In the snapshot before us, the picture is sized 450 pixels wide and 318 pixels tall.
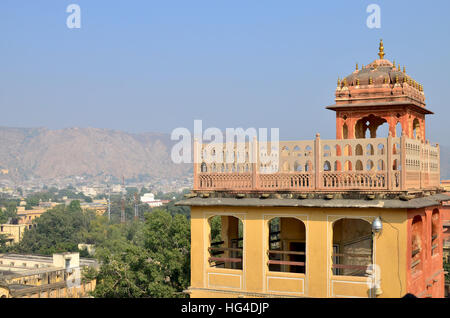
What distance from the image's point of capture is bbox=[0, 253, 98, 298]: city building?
151ft

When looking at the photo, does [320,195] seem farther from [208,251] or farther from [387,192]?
[208,251]

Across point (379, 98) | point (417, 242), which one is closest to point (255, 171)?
point (379, 98)

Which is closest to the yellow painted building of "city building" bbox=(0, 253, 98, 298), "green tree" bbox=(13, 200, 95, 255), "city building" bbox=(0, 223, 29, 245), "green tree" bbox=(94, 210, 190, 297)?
"green tree" bbox=(94, 210, 190, 297)

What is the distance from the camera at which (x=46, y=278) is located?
2083 inches

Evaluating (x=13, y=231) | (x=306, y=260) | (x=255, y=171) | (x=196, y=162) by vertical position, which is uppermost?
(x=196, y=162)

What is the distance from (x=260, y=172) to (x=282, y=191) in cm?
80

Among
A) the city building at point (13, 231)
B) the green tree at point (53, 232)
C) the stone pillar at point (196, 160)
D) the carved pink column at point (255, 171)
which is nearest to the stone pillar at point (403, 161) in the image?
the carved pink column at point (255, 171)

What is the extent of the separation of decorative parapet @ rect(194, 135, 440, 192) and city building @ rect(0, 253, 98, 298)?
90.7 ft

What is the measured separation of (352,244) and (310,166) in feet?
10.0

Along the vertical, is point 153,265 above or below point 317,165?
below

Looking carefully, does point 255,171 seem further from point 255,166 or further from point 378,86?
point 378,86

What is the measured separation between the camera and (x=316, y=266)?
1463 cm

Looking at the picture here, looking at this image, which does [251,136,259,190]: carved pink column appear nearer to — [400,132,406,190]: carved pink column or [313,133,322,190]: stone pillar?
[313,133,322,190]: stone pillar
